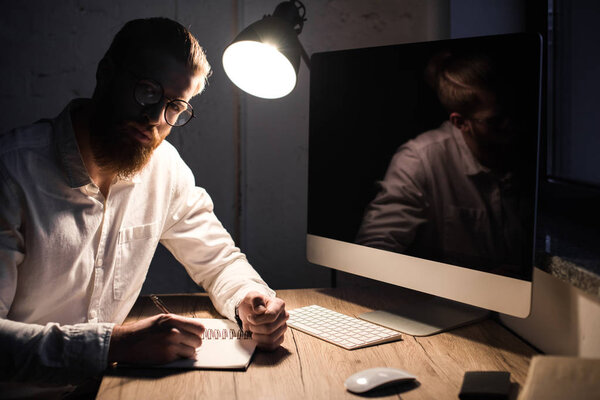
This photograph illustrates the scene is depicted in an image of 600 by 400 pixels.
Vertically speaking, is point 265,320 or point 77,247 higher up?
point 77,247

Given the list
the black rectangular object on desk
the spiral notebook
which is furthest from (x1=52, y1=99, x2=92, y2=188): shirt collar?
the black rectangular object on desk

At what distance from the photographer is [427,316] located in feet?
4.33

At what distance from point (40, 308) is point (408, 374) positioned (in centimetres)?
79

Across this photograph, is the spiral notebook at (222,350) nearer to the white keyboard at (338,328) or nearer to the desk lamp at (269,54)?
the white keyboard at (338,328)

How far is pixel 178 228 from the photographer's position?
1535 mm

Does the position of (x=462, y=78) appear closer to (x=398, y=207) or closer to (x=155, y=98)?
(x=398, y=207)

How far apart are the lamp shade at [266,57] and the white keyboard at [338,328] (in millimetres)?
565

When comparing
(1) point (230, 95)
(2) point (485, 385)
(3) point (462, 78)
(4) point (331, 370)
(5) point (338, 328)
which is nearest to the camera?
(2) point (485, 385)

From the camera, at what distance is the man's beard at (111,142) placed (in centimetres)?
128

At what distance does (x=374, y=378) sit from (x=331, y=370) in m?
0.11

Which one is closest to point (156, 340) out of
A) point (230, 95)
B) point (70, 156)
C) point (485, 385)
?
point (70, 156)

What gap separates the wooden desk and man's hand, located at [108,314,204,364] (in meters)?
0.02

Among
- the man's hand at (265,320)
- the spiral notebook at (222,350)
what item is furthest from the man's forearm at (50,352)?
the man's hand at (265,320)

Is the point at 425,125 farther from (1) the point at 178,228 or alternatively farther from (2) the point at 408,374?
(1) the point at 178,228
